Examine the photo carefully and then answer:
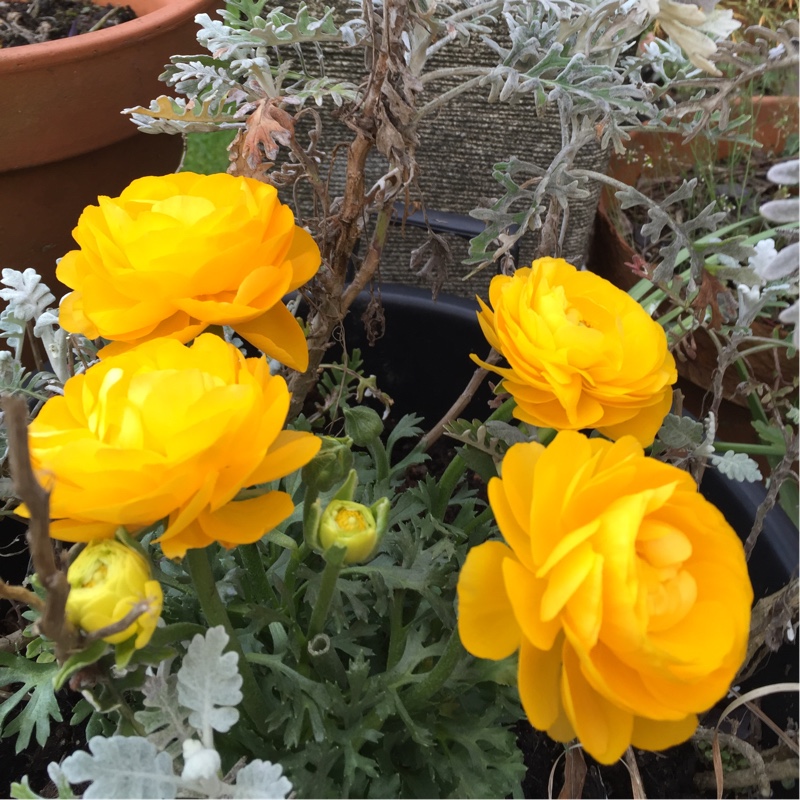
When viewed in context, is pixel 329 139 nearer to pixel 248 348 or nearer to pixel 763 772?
pixel 248 348

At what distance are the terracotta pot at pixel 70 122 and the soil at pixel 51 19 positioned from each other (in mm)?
169

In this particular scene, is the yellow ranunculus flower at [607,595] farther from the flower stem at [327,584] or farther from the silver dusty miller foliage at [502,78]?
the silver dusty miller foliage at [502,78]

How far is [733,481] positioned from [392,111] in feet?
1.37

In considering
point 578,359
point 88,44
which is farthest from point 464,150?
point 578,359

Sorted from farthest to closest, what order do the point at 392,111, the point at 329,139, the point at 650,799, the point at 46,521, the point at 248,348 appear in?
the point at 329,139, the point at 248,348, the point at 650,799, the point at 392,111, the point at 46,521

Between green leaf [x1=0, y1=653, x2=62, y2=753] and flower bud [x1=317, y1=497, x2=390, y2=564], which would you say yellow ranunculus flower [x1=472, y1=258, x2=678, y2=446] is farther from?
green leaf [x1=0, y1=653, x2=62, y2=753]

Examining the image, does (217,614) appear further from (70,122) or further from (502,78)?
(70,122)

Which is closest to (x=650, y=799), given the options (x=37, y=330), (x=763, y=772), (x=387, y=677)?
(x=763, y=772)

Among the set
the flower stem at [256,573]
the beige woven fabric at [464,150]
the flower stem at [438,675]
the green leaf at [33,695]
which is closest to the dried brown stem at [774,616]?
the flower stem at [438,675]

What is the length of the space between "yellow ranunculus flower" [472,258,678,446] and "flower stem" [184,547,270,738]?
0.18 m

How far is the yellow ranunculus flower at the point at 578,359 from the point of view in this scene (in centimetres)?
38

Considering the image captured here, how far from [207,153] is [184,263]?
998 mm

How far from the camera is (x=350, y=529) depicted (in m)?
0.34

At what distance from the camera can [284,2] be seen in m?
0.84
